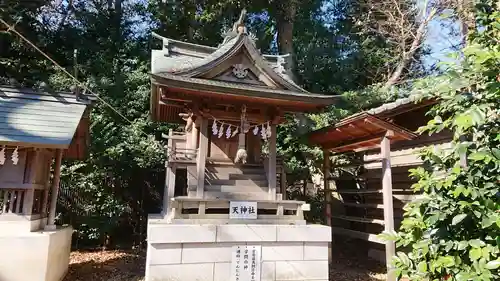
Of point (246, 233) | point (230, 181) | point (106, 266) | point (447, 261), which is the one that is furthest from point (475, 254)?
point (106, 266)

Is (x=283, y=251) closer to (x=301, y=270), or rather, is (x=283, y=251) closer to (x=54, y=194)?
(x=301, y=270)

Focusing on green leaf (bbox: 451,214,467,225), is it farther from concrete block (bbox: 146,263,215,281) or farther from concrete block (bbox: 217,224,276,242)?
concrete block (bbox: 146,263,215,281)

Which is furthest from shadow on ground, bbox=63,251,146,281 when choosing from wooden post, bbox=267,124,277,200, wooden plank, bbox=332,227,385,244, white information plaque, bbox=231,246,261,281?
wooden plank, bbox=332,227,385,244

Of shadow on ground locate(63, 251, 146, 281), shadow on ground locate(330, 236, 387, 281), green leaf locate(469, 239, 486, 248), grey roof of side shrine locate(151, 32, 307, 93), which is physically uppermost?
grey roof of side shrine locate(151, 32, 307, 93)

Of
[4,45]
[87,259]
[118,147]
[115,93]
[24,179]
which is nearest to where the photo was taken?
[24,179]

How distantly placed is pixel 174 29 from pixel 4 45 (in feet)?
20.7

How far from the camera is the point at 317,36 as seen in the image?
15078 millimetres

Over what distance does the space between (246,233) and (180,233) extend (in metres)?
1.16

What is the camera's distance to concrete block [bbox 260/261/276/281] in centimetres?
596

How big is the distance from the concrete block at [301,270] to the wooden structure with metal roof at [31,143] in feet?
14.0

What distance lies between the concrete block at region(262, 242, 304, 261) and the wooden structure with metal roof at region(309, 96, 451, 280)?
156 centimetres

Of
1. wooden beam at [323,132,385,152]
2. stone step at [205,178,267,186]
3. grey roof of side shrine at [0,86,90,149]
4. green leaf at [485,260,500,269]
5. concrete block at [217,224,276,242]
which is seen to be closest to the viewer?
green leaf at [485,260,500,269]

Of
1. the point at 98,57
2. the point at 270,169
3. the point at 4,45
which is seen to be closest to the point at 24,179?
the point at 270,169

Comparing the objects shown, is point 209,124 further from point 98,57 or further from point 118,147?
point 98,57
